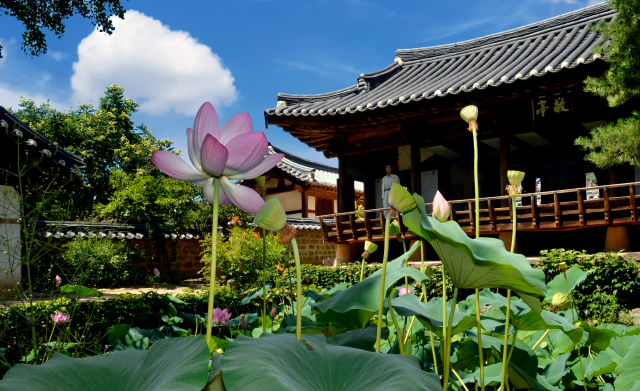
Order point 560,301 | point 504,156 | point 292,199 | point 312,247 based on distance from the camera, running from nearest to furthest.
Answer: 1. point 560,301
2. point 504,156
3. point 312,247
4. point 292,199

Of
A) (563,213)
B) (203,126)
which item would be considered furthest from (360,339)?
(563,213)

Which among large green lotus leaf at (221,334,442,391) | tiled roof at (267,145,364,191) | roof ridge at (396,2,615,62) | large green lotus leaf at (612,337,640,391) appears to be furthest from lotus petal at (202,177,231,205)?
tiled roof at (267,145,364,191)

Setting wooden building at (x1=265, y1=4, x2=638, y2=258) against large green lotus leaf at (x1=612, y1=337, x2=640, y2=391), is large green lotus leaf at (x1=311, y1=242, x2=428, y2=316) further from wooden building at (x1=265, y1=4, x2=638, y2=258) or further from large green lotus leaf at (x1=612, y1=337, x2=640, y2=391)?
wooden building at (x1=265, y1=4, x2=638, y2=258)

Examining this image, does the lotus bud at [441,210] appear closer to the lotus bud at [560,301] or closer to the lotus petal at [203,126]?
the lotus petal at [203,126]

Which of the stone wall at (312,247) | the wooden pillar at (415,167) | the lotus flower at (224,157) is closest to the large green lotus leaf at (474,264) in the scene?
the lotus flower at (224,157)

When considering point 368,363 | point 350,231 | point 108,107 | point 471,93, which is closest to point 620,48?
point 471,93

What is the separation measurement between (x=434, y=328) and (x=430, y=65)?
877 cm

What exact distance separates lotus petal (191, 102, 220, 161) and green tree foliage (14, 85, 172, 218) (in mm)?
17096

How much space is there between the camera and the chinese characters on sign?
19.8ft

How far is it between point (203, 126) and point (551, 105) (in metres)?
6.50

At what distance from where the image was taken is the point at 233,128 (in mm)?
695

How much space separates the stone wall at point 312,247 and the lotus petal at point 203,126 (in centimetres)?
1313

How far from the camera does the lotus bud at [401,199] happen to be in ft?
2.20

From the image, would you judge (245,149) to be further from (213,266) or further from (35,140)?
(35,140)
